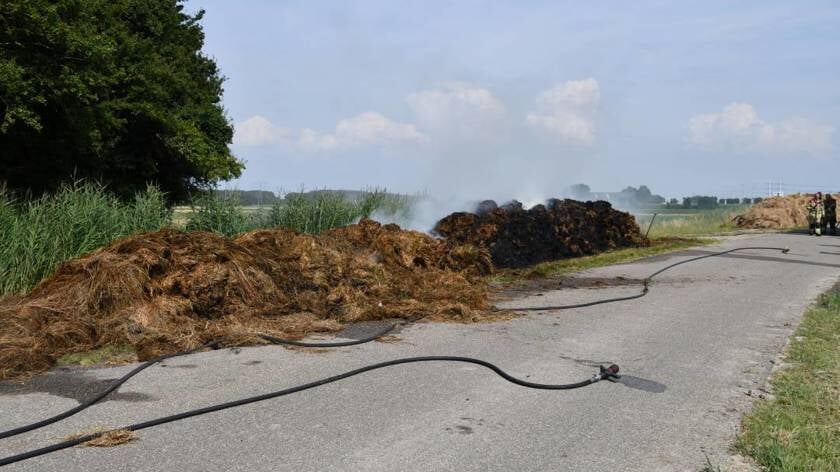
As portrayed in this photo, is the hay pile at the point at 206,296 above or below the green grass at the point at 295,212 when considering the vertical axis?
below

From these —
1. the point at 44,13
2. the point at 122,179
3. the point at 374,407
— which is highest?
the point at 44,13

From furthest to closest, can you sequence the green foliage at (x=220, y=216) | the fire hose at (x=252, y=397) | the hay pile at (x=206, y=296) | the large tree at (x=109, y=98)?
the large tree at (x=109, y=98) < the green foliage at (x=220, y=216) < the hay pile at (x=206, y=296) < the fire hose at (x=252, y=397)

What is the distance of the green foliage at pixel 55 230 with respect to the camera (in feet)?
31.0

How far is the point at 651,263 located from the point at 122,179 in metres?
17.9

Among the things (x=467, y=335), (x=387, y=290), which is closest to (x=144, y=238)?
(x=387, y=290)

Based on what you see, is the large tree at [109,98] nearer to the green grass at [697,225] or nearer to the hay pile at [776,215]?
the green grass at [697,225]

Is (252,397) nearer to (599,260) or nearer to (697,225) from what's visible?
(599,260)

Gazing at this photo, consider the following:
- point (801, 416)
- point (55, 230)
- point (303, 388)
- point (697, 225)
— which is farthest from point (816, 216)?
point (303, 388)

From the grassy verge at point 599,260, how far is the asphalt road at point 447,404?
17.0 feet

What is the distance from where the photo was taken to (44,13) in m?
15.3

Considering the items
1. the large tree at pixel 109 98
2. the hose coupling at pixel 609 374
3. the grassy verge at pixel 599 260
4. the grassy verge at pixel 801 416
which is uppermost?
the large tree at pixel 109 98

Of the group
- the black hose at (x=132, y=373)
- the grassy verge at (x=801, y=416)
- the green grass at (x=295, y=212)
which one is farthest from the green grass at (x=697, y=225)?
the black hose at (x=132, y=373)

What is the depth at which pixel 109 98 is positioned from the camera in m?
21.4

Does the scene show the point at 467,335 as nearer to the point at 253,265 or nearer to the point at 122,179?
the point at 253,265
